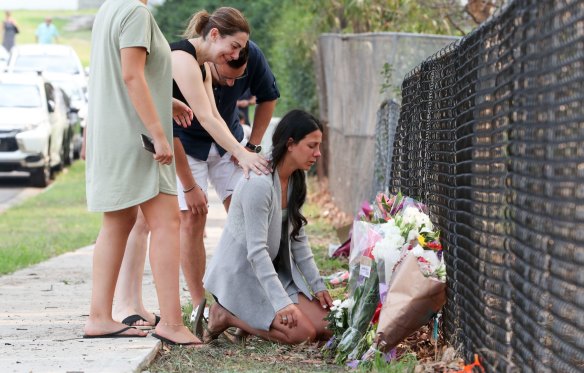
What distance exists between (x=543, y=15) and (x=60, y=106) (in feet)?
65.2

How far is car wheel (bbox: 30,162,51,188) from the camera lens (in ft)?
69.0

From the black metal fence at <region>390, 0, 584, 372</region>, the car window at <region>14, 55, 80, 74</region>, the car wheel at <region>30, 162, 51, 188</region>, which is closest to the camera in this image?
the black metal fence at <region>390, 0, 584, 372</region>

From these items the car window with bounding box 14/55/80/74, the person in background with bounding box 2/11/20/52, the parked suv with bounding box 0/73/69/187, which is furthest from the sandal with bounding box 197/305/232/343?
the person in background with bounding box 2/11/20/52

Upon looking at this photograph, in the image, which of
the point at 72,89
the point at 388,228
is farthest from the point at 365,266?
the point at 72,89

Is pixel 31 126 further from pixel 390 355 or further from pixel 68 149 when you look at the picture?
pixel 390 355

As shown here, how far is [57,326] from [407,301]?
2249 mm

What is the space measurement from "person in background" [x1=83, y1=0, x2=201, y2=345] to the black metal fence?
4.24 ft

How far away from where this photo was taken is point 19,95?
21688 mm

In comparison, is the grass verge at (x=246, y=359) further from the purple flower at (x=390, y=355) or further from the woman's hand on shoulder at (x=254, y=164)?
the woman's hand on shoulder at (x=254, y=164)

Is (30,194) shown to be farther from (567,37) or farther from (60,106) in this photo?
(567,37)

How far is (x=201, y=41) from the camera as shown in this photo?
661 centimetres

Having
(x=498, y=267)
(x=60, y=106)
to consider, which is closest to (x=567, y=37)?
(x=498, y=267)

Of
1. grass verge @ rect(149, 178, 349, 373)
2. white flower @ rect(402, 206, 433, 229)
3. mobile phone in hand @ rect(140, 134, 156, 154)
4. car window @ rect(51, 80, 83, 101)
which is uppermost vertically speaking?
car window @ rect(51, 80, 83, 101)

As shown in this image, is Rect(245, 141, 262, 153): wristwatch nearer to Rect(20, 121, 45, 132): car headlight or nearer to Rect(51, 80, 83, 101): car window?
Rect(20, 121, 45, 132): car headlight
